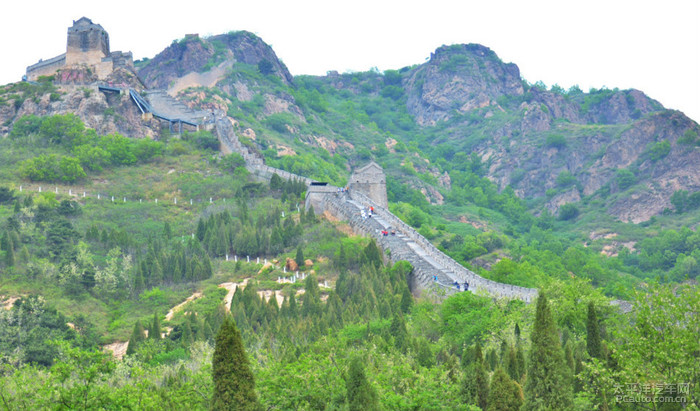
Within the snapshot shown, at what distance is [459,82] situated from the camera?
6959 inches

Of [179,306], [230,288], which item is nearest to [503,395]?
[179,306]

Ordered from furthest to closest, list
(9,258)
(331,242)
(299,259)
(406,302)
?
1. (331,242)
2. (299,259)
3. (9,258)
4. (406,302)

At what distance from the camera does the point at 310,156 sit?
374 feet

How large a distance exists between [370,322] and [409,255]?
1614cm

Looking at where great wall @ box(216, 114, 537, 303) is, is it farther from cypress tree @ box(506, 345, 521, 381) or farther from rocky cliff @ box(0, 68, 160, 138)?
cypress tree @ box(506, 345, 521, 381)

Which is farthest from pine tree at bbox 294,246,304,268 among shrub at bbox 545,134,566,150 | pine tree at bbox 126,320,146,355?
shrub at bbox 545,134,566,150

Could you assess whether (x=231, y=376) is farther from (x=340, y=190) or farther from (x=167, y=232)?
(x=340, y=190)

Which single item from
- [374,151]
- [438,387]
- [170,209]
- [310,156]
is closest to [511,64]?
[374,151]

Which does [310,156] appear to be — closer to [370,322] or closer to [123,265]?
[123,265]

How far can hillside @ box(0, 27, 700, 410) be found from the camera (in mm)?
31109

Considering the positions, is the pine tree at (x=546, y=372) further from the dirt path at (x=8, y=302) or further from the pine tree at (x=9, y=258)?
the pine tree at (x=9, y=258)

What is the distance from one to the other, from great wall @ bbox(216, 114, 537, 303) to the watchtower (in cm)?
1892

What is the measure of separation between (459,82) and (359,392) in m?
152

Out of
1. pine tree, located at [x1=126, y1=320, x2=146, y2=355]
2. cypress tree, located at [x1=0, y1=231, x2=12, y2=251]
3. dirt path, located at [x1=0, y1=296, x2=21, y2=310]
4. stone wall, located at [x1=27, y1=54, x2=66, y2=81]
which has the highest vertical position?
stone wall, located at [x1=27, y1=54, x2=66, y2=81]
